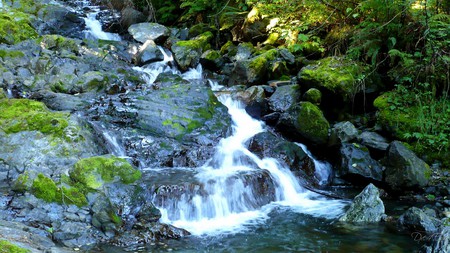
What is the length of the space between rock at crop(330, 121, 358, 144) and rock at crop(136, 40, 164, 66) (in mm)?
6953

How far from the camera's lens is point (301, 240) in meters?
6.01

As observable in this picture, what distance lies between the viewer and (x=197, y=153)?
861 centimetres

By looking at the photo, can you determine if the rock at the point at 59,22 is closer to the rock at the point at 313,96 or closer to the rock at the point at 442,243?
the rock at the point at 313,96

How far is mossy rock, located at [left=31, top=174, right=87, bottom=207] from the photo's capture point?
5680 millimetres

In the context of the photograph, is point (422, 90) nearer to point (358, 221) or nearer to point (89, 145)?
point (358, 221)

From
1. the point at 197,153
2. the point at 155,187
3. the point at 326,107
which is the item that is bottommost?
the point at 155,187

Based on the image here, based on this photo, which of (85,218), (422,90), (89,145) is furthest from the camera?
(422,90)

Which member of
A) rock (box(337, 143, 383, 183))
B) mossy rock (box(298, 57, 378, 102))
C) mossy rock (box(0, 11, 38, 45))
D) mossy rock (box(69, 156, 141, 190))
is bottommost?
mossy rock (box(69, 156, 141, 190))

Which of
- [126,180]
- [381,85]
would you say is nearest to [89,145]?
[126,180]

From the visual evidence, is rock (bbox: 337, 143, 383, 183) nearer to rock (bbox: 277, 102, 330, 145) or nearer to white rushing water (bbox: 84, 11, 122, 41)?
rock (bbox: 277, 102, 330, 145)

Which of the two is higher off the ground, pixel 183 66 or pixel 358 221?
pixel 183 66

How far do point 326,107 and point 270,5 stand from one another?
4.41 metres

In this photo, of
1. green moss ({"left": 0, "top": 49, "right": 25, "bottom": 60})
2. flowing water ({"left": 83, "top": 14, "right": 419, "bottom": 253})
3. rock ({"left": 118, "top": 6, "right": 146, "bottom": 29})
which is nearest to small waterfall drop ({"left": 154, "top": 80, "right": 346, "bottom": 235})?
flowing water ({"left": 83, "top": 14, "right": 419, "bottom": 253})

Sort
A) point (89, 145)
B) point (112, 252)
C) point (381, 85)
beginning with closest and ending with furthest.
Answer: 1. point (112, 252)
2. point (89, 145)
3. point (381, 85)
